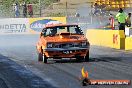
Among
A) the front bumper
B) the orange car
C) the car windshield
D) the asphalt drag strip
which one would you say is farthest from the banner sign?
the asphalt drag strip

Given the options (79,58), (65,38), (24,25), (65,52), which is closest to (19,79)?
(65,52)

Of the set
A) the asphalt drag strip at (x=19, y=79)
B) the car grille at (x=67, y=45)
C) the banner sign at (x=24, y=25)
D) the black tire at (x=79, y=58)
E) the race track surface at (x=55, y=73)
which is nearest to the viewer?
the asphalt drag strip at (x=19, y=79)

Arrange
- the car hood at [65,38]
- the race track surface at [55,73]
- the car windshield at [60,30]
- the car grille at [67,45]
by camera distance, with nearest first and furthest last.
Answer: the race track surface at [55,73] < the car grille at [67,45] < the car hood at [65,38] < the car windshield at [60,30]

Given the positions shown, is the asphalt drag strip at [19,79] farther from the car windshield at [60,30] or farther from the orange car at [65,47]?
the car windshield at [60,30]

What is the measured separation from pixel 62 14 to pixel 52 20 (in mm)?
7726

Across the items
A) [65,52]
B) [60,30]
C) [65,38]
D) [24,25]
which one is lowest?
[24,25]

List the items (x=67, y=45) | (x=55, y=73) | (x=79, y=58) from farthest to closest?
(x=79, y=58)
(x=67, y=45)
(x=55, y=73)

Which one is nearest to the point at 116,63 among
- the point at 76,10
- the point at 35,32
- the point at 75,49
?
the point at 75,49

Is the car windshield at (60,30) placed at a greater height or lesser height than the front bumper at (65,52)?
greater

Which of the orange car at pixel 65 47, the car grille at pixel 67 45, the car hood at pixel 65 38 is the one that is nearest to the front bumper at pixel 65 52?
the orange car at pixel 65 47

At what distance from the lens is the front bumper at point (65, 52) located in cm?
1755

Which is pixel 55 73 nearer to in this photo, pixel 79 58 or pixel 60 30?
pixel 79 58

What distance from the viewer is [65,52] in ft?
57.6

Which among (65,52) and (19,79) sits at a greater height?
(65,52)
